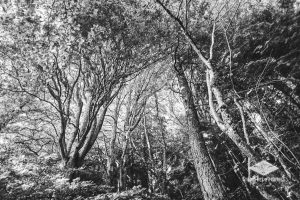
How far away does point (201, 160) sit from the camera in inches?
200

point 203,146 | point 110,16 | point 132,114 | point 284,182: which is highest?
point 110,16

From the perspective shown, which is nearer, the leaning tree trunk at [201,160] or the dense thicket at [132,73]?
the dense thicket at [132,73]

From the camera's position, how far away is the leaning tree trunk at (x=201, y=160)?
4.51 meters

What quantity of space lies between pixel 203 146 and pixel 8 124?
10.2m

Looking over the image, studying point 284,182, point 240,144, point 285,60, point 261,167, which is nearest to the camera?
point 261,167

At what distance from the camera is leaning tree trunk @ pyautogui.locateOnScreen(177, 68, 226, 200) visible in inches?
178

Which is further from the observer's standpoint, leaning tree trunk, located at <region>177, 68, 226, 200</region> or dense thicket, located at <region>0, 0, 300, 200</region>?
leaning tree trunk, located at <region>177, 68, 226, 200</region>

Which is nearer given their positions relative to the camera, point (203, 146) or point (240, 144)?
point (240, 144)

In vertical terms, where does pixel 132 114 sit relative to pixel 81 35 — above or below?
below

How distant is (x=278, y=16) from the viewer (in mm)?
6520

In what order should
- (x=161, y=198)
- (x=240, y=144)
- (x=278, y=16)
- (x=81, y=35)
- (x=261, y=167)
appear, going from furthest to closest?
(x=278, y=16) → (x=81, y=35) → (x=161, y=198) → (x=240, y=144) → (x=261, y=167)

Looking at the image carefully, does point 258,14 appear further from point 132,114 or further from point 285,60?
point 132,114

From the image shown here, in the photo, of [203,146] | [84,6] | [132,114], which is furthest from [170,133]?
[84,6]

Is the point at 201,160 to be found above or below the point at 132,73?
below
